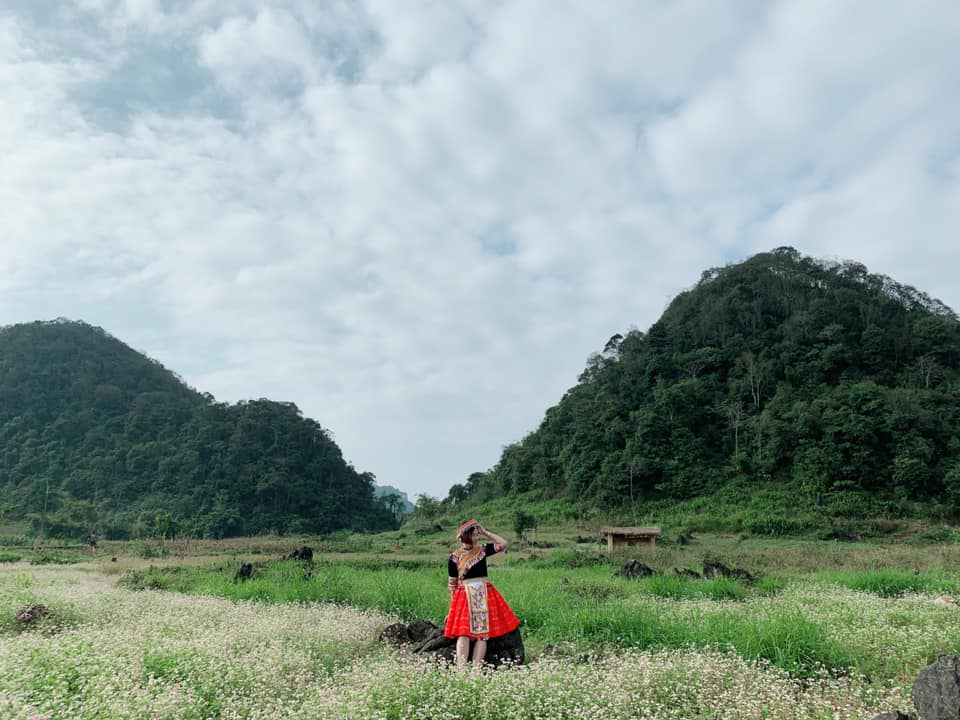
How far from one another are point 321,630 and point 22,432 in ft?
272

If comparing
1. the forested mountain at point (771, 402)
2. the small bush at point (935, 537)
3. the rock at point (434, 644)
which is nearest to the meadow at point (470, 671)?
the rock at point (434, 644)

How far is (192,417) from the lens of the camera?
80.9 meters

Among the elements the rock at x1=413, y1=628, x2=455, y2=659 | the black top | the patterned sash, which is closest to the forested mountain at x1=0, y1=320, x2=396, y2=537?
the rock at x1=413, y1=628, x2=455, y2=659

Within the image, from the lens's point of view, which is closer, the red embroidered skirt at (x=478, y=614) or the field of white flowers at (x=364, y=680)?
the field of white flowers at (x=364, y=680)

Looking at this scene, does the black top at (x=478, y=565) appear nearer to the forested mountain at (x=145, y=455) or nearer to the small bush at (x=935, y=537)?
the small bush at (x=935, y=537)

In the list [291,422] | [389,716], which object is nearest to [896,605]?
[389,716]

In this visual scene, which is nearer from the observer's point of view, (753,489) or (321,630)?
(321,630)

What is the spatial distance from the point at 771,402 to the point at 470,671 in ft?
187

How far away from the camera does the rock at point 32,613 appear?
31.7ft

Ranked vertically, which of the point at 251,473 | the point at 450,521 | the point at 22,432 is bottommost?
the point at 450,521

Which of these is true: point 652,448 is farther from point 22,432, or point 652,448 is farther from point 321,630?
point 22,432

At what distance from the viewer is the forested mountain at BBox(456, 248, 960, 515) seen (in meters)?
44.6

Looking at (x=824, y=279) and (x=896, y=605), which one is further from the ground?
(x=824, y=279)

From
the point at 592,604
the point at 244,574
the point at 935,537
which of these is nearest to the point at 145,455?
the point at 244,574
